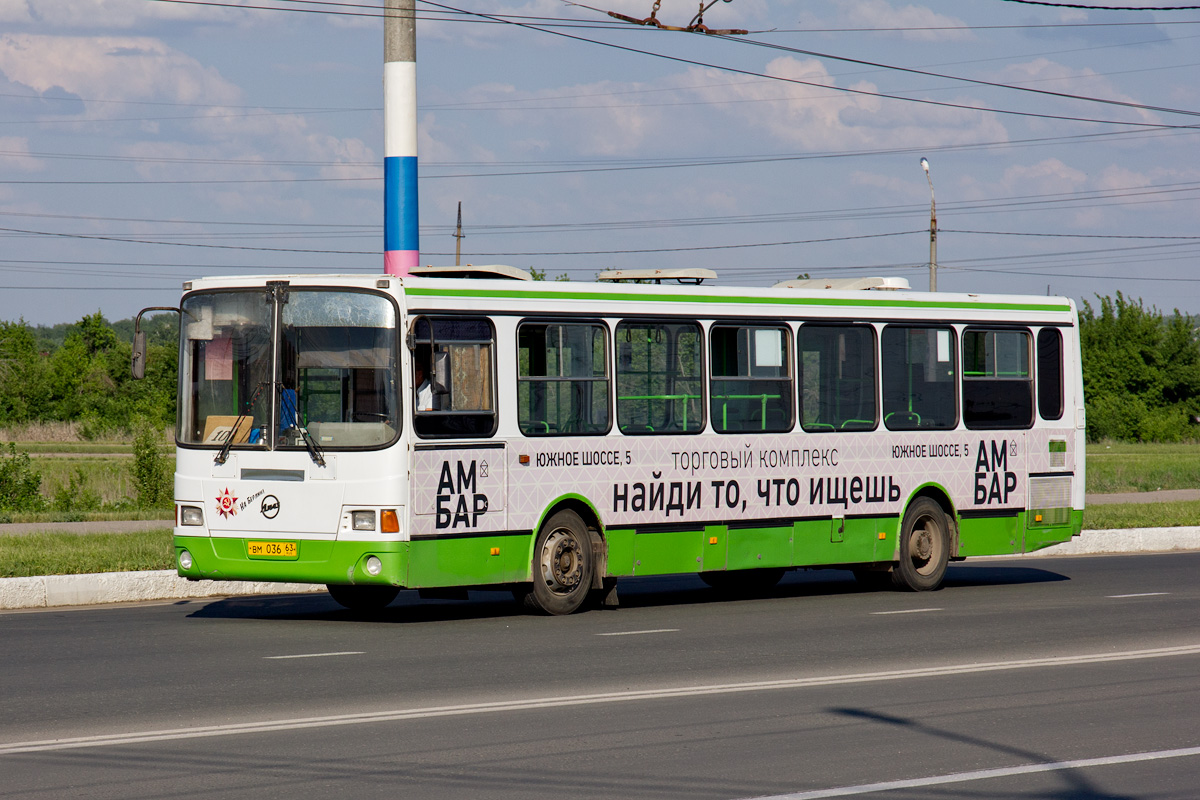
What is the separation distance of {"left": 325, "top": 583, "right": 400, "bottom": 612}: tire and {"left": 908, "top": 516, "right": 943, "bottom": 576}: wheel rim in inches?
227

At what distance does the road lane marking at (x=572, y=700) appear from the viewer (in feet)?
26.2

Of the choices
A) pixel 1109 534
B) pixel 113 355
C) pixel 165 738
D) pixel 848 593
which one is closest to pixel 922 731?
pixel 165 738

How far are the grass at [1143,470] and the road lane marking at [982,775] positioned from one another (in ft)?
94.9

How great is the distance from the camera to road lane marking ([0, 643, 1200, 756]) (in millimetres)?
7984

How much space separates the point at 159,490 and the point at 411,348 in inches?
601

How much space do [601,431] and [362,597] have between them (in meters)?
2.69

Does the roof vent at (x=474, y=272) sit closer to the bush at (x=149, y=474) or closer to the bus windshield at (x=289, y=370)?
the bus windshield at (x=289, y=370)

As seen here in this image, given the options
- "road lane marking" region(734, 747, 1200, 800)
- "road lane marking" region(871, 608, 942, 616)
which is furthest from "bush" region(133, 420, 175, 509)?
"road lane marking" region(734, 747, 1200, 800)

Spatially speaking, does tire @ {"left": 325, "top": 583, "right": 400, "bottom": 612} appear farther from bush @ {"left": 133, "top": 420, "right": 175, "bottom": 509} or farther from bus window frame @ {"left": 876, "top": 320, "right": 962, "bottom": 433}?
bush @ {"left": 133, "top": 420, "right": 175, "bottom": 509}

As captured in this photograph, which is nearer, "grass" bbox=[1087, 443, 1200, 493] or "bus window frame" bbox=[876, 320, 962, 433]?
"bus window frame" bbox=[876, 320, 962, 433]


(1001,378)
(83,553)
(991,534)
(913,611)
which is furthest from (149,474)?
(913,611)

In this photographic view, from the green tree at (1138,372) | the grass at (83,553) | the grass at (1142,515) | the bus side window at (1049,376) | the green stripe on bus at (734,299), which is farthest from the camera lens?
the green tree at (1138,372)

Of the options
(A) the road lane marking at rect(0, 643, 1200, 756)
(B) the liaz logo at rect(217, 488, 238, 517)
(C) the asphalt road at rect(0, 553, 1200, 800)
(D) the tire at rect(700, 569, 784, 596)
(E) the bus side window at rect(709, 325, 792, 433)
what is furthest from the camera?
(D) the tire at rect(700, 569, 784, 596)

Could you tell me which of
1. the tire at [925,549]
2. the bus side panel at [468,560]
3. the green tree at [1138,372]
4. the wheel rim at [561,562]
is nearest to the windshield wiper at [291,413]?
the bus side panel at [468,560]
